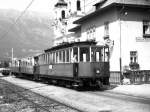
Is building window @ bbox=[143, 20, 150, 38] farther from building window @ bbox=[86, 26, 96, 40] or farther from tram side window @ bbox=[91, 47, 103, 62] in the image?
tram side window @ bbox=[91, 47, 103, 62]

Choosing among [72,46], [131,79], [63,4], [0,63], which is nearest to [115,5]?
[131,79]

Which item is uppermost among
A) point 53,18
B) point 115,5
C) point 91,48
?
point 53,18

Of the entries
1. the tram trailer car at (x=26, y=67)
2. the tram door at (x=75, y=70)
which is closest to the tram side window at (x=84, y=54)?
the tram door at (x=75, y=70)

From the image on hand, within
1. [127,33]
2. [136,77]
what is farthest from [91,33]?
[136,77]

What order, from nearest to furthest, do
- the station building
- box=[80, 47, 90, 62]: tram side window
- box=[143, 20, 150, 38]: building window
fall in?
box=[80, 47, 90, 62]: tram side window < the station building < box=[143, 20, 150, 38]: building window

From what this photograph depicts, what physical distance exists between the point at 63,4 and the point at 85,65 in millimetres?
41107

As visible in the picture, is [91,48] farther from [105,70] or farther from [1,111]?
[1,111]

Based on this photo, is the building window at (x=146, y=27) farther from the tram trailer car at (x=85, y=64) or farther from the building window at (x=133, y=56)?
the tram trailer car at (x=85, y=64)

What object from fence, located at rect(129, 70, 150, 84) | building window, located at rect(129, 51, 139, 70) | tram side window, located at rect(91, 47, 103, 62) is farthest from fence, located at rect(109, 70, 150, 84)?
tram side window, located at rect(91, 47, 103, 62)

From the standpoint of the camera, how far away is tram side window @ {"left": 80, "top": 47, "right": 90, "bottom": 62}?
1969 cm

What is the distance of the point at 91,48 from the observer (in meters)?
19.8

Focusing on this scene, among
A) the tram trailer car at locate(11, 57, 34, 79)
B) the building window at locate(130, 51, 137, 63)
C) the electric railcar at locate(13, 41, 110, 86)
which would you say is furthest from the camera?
the tram trailer car at locate(11, 57, 34, 79)

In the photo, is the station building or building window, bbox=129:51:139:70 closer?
the station building

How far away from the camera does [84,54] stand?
19.8m
